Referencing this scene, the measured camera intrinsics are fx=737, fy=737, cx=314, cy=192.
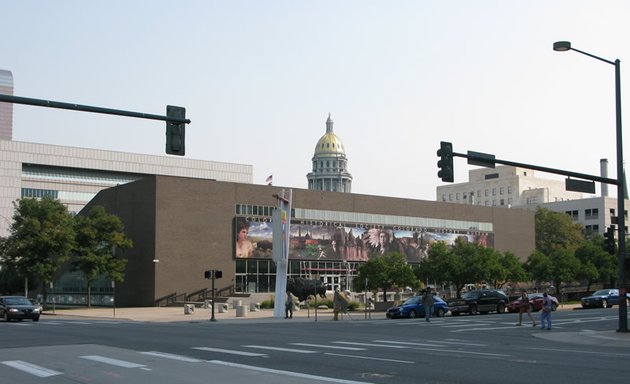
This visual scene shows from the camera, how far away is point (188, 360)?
56.4 feet

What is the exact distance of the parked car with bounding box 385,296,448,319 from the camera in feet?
144

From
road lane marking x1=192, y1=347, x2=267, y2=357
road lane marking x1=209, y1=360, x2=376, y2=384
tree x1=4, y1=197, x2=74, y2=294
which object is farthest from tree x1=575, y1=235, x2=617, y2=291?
road lane marking x1=209, y1=360, x2=376, y2=384

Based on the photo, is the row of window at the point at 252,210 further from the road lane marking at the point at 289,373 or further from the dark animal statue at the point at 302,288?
the road lane marking at the point at 289,373

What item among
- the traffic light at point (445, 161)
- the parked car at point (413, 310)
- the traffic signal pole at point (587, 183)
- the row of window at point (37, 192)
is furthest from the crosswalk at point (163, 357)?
the row of window at point (37, 192)

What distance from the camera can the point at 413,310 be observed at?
44.2 metres

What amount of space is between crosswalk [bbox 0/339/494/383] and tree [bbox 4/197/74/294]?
43409 mm

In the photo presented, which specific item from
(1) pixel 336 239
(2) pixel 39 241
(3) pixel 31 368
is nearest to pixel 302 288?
(1) pixel 336 239

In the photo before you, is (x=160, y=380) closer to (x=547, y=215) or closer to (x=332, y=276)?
(x=332, y=276)

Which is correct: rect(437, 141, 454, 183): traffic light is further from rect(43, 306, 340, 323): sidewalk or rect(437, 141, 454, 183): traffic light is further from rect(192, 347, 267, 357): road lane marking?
rect(43, 306, 340, 323): sidewalk

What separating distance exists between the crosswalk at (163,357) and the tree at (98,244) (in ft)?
151

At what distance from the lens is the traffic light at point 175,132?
18.2m

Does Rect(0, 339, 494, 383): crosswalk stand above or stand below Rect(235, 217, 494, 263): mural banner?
below

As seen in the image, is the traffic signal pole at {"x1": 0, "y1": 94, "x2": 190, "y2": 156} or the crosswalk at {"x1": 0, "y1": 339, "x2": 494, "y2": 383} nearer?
the crosswalk at {"x1": 0, "y1": 339, "x2": 494, "y2": 383}

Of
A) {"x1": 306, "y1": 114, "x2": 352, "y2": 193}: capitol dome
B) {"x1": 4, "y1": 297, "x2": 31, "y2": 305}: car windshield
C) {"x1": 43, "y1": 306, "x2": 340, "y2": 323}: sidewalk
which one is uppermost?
{"x1": 306, "y1": 114, "x2": 352, "y2": 193}: capitol dome
